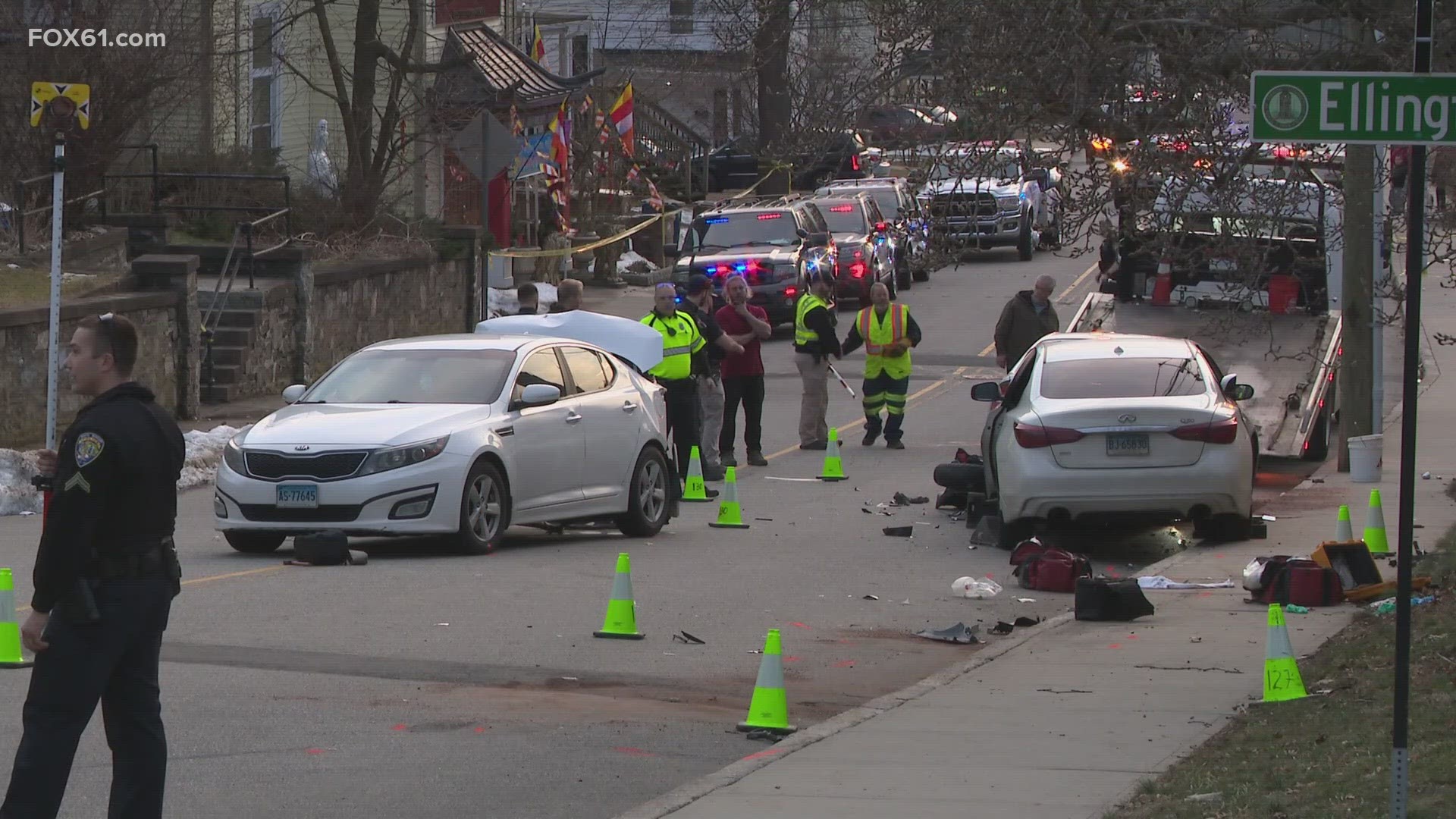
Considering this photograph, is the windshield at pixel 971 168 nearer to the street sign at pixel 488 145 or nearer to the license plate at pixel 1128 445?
the license plate at pixel 1128 445

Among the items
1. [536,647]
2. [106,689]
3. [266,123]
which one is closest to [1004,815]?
[106,689]

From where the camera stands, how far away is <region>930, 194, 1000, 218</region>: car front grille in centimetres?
1098

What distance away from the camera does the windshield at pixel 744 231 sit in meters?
33.1

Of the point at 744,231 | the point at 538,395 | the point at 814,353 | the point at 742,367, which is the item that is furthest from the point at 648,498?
the point at 744,231

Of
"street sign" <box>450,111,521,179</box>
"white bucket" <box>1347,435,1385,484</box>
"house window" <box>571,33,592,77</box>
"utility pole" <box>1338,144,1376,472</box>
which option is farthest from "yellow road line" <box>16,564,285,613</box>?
"house window" <box>571,33,592,77</box>

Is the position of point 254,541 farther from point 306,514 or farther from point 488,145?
point 488,145

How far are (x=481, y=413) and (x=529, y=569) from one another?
4.19 feet

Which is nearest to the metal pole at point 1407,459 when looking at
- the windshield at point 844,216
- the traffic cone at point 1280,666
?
the traffic cone at point 1280,666

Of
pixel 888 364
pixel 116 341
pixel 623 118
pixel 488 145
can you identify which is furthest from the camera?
pixel 623 118

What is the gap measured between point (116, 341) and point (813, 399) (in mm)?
16039

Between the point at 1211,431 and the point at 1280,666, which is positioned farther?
the point at 1211,431

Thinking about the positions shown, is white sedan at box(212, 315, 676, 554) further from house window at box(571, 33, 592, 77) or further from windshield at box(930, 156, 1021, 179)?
house window at box(571, 33, 592, 77)

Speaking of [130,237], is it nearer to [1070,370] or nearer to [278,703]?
[1070,370]

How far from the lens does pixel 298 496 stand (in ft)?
43.5
